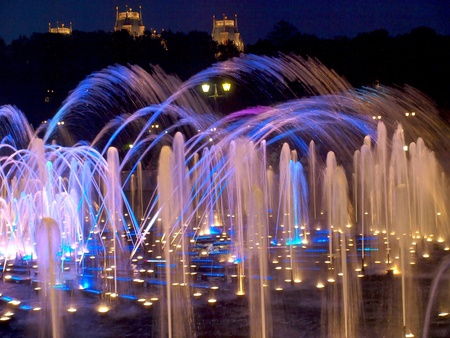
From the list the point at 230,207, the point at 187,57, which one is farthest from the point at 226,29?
the point at 230,207

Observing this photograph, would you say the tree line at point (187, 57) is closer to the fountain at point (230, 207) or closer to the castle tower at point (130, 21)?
the fountain at point (230, 207)

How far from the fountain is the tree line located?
0.95m

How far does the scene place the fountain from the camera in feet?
37.5

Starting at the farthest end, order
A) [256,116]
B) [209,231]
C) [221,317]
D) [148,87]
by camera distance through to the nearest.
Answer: [148,87], [256,116], [209,231], [221,317]

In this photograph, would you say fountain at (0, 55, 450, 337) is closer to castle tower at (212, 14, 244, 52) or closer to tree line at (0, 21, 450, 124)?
tree line at (0, 21, 450, 124)

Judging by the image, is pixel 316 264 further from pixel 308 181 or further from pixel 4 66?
pixel 4 66

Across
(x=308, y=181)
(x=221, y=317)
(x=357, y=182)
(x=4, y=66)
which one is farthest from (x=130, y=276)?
(x=4, y=66)

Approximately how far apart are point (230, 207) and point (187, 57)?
21165 mm

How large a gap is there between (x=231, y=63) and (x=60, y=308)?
35.3 m

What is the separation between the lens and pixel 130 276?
14.4 metres

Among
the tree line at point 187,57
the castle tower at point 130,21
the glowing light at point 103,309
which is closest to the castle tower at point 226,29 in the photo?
the castle tower at point 130,21

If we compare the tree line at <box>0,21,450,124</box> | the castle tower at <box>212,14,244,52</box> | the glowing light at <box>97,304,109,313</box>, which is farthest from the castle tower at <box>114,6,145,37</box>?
the glowing light at <box>97,304,109,313</box>

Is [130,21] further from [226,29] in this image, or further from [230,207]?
[230,207]

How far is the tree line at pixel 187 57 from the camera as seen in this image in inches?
1583
